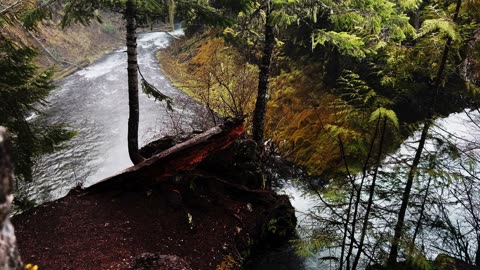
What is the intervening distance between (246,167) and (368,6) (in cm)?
515

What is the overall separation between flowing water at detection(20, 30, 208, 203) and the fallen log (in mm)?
1308

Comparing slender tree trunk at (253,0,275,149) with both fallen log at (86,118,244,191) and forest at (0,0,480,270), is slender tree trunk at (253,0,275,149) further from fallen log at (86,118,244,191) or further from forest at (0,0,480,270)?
fallen log at (86,118,244,191)

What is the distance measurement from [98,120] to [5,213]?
1954 cm

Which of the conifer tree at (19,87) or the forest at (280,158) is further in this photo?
the conifer tree at (19,87)

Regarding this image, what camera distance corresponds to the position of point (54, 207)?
812 centimetres

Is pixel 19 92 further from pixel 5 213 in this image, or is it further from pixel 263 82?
pixel 5 213

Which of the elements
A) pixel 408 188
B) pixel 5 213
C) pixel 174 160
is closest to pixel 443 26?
pixel 408 188

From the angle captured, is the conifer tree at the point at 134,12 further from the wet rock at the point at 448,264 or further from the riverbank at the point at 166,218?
the wet rock at the point at 448,264

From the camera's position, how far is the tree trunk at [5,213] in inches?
58.7

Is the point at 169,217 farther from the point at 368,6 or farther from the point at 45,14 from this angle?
the point at 368,6

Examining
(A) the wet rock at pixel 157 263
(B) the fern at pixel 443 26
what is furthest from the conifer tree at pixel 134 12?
(A) the wet rock at pixel 157 263

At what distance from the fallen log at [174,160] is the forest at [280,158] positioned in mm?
36

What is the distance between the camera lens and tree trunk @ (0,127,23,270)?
4.89ft

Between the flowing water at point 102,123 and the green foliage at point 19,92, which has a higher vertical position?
the green foliage at point 19,92
